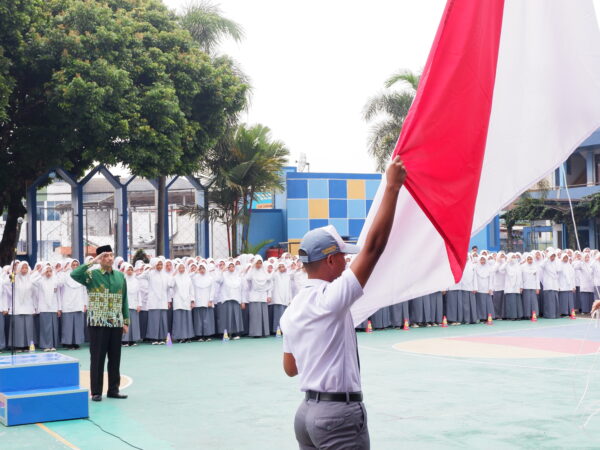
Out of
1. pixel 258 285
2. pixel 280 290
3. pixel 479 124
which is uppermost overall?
pixel 479 124

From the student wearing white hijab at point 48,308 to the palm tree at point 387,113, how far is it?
Result: 14.9 metres

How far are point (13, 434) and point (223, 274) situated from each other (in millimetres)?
8745

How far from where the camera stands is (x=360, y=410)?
2994 mm

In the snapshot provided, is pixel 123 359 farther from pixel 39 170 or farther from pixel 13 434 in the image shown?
pixel 39 170

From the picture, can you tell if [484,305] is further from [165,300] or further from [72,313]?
[72,313]

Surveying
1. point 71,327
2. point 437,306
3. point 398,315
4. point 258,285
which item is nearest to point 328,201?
point 437,306

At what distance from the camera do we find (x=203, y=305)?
15320mm

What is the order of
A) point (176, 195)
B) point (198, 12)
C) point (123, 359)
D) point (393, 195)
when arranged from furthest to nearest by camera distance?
point (176, 195), point (198, 12), point (123, 359), point (393, 195)

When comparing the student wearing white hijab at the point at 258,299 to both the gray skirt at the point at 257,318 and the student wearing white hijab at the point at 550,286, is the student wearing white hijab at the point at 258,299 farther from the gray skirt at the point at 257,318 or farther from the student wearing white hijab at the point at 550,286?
the student wearing white hijab at the point at 550,286

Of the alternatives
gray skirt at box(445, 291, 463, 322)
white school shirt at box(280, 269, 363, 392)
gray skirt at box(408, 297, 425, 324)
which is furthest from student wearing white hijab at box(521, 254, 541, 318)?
white school shirt at box(280, 269, 363, 392)

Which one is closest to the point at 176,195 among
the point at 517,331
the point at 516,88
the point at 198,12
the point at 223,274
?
the point at 198,12

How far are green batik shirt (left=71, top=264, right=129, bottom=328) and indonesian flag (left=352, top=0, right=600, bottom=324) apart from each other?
584cm

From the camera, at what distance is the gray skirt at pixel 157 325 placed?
14938mm

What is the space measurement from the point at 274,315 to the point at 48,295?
455 centimetres
